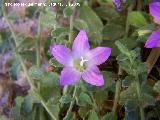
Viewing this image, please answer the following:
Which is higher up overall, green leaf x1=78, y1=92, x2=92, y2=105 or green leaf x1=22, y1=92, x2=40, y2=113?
green leaf x1=78, y1=92, x2=92, y2=105

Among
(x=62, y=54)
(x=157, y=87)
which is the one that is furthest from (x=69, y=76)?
(x=157, y=87)

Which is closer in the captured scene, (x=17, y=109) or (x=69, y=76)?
(x=69, y=76)

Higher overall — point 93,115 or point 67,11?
point 67,11

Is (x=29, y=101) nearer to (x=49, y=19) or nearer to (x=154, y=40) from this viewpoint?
(x=49, y=19)

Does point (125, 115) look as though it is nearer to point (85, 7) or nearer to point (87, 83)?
point (87, 83)

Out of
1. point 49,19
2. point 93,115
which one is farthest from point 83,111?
point 49,19

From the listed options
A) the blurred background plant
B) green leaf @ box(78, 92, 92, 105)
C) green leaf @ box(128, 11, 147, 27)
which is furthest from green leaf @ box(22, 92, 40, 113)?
green leaf @ box(128, 11, 147, 27)

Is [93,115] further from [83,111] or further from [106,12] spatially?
[106,12]

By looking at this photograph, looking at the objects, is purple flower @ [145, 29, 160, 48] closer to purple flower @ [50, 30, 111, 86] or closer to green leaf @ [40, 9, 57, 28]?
purple flower @ [50, 30, 111, 86]
